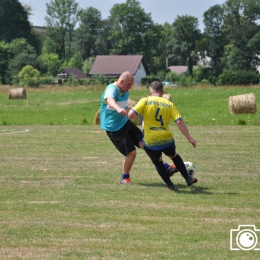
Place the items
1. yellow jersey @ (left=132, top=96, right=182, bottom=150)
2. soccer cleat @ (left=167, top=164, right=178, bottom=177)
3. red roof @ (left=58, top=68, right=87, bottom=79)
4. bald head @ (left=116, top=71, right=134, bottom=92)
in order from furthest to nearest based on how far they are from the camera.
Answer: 1. red roof @ (left=58, top=68, right=87, bottom=79)
2. soccer cleat @ (left=167, top=164, right=178, bottom=177)
3. bald head @ (left=116, top=71, right=134, bottom=92)
4. yellow jersey @ (left=132, top=96, right=182, bottom=150)

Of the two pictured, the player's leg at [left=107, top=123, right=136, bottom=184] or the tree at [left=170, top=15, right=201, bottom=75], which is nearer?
the player's leg at [left=107, top=123, right=136, bottom=184]

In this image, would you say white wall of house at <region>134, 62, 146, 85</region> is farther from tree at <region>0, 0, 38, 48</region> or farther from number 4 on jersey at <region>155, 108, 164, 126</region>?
number 4 on jersey at <region>155, 108, 164, 126</region>

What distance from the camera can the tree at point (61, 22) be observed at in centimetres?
13262

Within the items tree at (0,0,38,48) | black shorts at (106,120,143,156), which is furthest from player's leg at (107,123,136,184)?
tree at (0,0,38,48)

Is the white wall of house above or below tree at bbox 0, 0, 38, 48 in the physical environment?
below

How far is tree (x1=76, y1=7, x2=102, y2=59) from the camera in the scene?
141 m

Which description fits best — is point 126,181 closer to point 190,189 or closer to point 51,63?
point 190,189

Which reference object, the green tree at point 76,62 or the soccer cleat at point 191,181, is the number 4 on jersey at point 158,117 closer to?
the soccer cleat at point 191,181

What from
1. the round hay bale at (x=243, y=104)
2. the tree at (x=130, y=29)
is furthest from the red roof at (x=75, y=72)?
the round hay bale at (x=243, y=104)

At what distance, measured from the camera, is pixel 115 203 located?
9266mm

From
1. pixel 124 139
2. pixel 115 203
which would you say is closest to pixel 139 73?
pixel 124 139

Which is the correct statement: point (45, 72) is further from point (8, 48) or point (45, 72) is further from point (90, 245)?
point (90, 245)

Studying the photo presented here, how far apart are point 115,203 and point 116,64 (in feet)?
339
